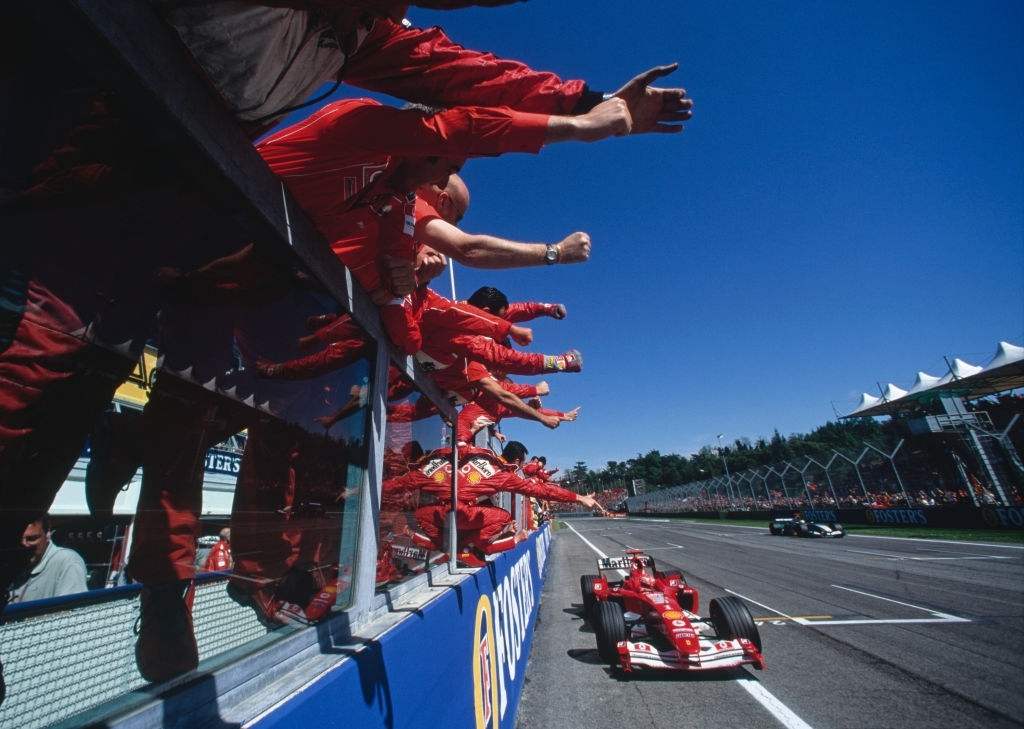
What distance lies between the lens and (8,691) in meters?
0.80

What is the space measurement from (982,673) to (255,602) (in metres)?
6.97

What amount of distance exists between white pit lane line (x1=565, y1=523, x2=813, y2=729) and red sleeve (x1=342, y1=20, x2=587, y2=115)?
15.9 feet

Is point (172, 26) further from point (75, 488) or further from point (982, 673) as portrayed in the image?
point (982, 673)

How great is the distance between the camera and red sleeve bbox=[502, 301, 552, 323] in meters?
5.48

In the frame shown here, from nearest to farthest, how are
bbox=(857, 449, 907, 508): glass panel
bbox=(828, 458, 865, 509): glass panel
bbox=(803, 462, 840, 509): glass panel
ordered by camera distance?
1. bbox=(857, 449, 907, 508): glass panel
2. bbox=(828, 458, 865, 509): glass panel
3. bbox=(803, 462, 840, 509): glass panel

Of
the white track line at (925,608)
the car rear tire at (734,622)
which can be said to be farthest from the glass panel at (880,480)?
the car rear tire at (734,622)

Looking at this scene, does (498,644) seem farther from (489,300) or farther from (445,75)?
(445,75)

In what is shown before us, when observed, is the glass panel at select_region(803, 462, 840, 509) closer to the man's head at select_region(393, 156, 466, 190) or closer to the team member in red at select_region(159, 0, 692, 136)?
the team member in red at select_region(159, 0, 692, 136)

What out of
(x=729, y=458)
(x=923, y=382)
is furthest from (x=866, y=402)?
(x=729, y=458)

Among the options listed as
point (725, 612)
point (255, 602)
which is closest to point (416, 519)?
point (255, 602)

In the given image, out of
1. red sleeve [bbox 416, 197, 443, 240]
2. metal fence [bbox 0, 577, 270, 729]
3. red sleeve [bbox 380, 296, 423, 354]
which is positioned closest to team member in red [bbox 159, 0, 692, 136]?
red sleeve [bbox 416, 197, 443, 240]

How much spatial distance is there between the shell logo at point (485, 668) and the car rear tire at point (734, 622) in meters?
3.41

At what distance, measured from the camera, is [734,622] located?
15.8 feet

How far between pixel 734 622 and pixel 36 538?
5863 millimetres
